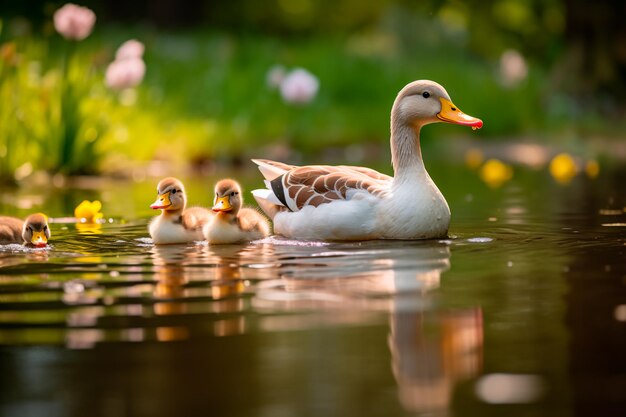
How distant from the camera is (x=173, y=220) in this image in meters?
9.41

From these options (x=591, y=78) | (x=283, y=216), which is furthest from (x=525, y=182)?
(x=591, y=78)

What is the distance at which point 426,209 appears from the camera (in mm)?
9031

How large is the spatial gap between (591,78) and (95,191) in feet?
37.4

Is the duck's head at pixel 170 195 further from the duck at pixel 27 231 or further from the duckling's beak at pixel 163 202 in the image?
the duck at pixel 27 231

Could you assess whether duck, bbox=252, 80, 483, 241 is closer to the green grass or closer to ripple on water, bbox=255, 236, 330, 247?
ripple on water, bbox=255, 236, 330, 247

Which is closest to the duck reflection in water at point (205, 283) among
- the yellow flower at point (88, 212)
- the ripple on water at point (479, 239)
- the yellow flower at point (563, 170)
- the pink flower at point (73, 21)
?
the ripple on water at point (479, 239)

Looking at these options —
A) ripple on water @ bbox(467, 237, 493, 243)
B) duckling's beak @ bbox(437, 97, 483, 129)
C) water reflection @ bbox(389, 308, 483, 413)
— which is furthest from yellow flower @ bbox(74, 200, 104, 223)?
water reflection @ bbox(389, 308, 483, 413)

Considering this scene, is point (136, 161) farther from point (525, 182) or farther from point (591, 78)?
point (591, 78)

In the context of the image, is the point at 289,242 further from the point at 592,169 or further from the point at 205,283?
the point at 592,169

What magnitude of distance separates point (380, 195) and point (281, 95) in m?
12.4

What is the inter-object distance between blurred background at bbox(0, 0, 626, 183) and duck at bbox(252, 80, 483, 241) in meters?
5.60

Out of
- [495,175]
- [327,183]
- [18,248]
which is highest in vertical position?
[495,175]

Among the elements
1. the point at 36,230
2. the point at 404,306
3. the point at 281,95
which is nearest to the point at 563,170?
the point at 281,95

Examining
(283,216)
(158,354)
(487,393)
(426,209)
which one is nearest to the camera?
(487,393)
